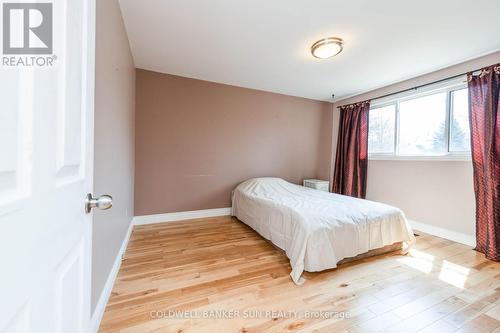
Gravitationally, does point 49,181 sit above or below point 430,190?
above

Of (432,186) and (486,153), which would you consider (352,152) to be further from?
(486,153)

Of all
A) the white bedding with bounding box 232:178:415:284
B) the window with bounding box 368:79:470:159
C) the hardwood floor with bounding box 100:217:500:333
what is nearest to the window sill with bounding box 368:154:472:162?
the window with bounding box 368:79:470:159

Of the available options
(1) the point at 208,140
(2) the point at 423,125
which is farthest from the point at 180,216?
(2) the point at 423,125

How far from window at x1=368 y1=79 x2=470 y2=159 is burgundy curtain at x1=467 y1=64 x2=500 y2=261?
0.19m

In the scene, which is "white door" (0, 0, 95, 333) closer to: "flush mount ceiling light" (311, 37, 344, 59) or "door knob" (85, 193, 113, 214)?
"door knob" (85, 193, 113, 214)

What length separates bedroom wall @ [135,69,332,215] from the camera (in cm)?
303

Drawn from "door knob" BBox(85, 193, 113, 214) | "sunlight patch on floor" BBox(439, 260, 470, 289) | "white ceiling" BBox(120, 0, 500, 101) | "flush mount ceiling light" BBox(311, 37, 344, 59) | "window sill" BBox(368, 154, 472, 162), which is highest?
"white ceiling" BBox(120, 0, 500, 101)

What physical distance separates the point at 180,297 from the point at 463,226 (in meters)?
3.40

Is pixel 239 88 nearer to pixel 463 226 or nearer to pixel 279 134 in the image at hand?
pixel 279 134

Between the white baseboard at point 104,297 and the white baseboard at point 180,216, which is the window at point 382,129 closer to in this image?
the white baseboard at point 180,216

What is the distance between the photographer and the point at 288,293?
5.16 feet

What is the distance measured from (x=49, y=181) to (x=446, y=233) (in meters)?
3.91

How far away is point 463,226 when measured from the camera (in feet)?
8.34

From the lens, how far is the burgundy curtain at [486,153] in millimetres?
2188
